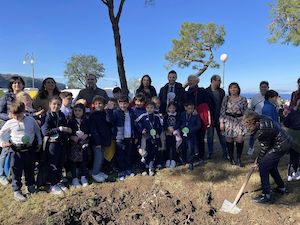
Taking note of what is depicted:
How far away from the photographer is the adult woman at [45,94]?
18.6 feet

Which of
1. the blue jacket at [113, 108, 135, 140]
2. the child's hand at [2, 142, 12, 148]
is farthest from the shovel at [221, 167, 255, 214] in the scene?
the child's hand at [2, 142, 12, 148]

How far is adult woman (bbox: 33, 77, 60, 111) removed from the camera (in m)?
5.68

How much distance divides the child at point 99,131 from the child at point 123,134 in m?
0.18

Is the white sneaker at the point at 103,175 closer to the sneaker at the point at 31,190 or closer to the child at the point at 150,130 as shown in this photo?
the child at the point at 150,130

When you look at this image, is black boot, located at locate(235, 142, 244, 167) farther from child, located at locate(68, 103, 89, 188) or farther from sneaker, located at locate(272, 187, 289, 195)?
child, located at locate(68, 103, 89, 188)

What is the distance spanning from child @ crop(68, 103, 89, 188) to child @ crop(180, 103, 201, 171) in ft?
6.60

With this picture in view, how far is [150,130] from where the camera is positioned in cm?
589

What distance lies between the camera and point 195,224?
4.39 meters

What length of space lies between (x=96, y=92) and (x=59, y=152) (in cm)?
187

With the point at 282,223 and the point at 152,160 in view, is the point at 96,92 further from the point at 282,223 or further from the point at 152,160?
the point at 282,223

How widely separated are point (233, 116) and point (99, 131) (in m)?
2.75

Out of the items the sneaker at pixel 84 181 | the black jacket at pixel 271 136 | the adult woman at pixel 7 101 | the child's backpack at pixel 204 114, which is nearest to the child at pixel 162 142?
the child's backpack at pixel 204 114

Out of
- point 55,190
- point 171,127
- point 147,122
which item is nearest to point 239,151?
point 171,127

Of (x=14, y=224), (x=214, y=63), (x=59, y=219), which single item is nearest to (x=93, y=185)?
(x=59, y=219)
